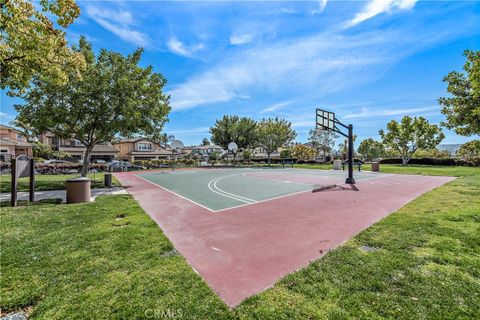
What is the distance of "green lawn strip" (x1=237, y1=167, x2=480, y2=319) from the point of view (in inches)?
105

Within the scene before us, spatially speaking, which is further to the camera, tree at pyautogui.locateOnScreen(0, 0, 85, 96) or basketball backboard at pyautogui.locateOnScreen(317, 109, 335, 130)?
basketball backboard at pyautogui.locateOnScreen(317, 109, 335, 130)

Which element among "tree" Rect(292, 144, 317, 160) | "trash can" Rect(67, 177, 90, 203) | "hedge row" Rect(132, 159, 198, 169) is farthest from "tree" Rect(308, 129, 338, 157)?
"trash can" Rect(67, 177, 90, 203)

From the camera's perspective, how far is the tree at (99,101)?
39.3ft

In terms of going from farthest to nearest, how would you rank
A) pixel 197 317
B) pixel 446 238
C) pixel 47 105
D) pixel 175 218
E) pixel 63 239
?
1. pixel 47 105
2. pixel 175 218
3. pixel 63 239
4. pixel 446 238
5. pixel 197 317

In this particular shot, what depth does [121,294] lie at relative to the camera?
3.00 m

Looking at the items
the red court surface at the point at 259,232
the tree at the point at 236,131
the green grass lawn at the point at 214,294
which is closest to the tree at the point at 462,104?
the red court surface at the point at 259,232

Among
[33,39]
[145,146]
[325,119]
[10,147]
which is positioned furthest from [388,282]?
[145,146]

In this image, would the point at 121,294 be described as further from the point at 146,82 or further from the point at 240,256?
the point at 146,82

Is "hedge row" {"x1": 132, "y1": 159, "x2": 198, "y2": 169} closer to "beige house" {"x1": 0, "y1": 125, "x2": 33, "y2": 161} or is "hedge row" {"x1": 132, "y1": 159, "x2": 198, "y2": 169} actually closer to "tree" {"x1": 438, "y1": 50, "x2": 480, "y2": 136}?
"beige house" {"x1": 0, "y1": 125, "x2": 33, "y2": 161}

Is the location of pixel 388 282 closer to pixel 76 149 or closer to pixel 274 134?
pixel 274 134

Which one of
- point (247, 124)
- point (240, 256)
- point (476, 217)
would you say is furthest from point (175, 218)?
point (247, 124)

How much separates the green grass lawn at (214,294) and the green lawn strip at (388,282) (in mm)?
13

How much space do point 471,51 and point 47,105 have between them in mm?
20315

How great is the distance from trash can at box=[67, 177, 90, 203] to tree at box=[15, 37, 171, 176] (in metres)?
4.56
